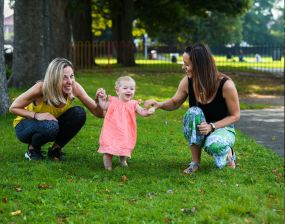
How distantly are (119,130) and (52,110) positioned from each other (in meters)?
0.89

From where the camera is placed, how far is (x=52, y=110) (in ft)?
21.8

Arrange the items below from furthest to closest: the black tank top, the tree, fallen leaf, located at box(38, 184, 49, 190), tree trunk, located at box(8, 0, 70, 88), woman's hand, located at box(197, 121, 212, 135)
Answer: the tree
tree trunk, located at box(8, 0, 70, 88)
the black tank top
woman's hand, located at box(197, 121, 212, 135)
fallen leaf, located at box(38, 184, 49, 190)

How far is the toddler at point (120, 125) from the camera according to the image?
6.26 metres

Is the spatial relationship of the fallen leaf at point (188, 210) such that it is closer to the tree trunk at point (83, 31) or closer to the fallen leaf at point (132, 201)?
the fallen leaf at point (132, 201)

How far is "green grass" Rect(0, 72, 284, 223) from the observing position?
470 cm

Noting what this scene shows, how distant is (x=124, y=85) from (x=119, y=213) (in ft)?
6.44

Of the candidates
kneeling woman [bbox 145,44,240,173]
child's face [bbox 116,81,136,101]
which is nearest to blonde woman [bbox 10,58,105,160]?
child's face [bbox 116,81,136,101]

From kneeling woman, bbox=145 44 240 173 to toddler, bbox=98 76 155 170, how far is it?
0.97 ft

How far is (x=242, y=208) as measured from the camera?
490 centimetres

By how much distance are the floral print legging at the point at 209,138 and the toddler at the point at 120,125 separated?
1.42 ft

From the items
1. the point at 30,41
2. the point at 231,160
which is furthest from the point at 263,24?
the point at 231,160

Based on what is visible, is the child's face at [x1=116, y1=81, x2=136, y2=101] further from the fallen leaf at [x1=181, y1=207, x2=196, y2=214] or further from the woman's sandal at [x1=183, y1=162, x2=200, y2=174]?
the fallen leaf at [x1=181, y1=207, x2=196, y2=214]

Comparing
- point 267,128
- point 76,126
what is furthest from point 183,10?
point 76,126

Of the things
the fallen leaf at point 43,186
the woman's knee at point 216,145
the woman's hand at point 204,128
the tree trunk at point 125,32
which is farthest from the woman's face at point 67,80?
the tree trunk at point 125,32
